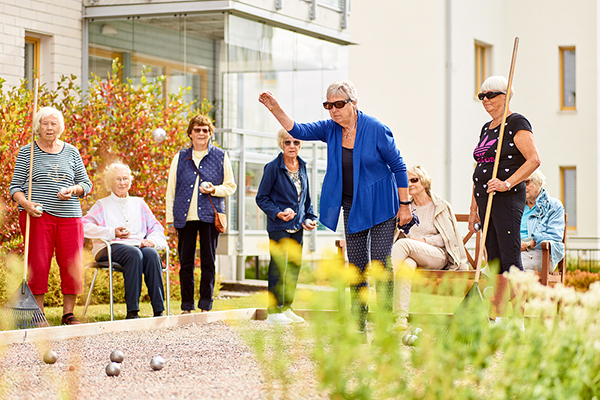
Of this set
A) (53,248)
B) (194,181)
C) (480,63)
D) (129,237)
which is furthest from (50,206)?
(480,63)

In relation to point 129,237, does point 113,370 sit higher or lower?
lower

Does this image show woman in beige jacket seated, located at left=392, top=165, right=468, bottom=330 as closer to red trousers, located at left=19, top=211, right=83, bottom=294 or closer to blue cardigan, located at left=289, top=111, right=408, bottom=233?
blue cardigan, located at left=289, top=111, right=408, bottom=233

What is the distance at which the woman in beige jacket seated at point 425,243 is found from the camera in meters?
6.18

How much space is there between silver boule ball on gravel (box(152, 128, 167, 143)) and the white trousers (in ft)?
13.0

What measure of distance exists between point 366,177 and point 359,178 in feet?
0.15

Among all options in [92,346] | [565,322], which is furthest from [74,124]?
[565,322]

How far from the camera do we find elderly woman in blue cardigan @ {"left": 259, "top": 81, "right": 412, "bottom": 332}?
4945 mm

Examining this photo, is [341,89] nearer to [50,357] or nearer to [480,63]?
[50,357]

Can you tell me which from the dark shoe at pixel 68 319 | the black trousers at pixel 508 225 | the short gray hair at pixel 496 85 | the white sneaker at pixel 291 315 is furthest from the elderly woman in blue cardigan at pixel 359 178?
the dark shoe at pixel 68 319

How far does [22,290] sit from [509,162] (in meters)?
3.53

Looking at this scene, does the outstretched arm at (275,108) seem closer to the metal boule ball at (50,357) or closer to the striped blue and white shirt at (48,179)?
the metal boule ball at (50,357)

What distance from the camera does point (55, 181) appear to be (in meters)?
6.03

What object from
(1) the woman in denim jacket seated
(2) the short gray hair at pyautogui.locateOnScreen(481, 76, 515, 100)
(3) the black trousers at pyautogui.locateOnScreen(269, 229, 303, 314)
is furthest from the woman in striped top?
(1) the woman in denim jacket seated

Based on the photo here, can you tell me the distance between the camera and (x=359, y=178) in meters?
4.97
